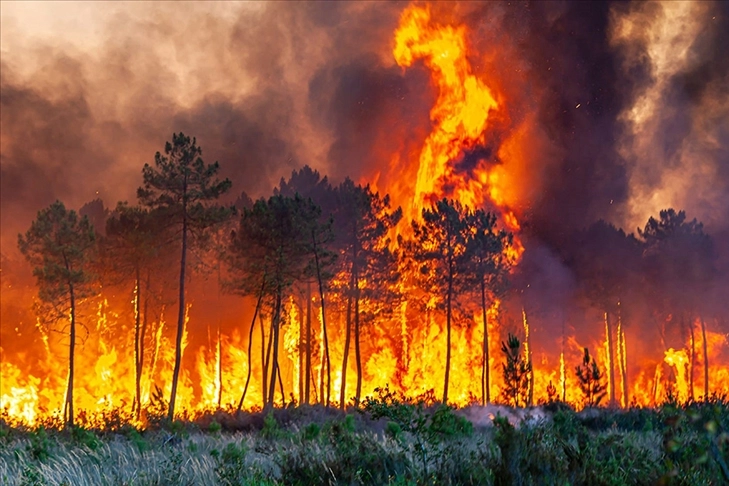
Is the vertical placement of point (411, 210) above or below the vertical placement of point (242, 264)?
above

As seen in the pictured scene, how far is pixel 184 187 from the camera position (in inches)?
1212

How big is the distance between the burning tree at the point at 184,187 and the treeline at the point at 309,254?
0.05m

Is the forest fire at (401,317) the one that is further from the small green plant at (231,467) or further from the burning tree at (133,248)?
the small green plant at (231,467)

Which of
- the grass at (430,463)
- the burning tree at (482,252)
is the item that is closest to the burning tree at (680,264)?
the burning tree at (482,252)

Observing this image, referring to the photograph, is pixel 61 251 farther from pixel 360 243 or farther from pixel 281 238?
pixel 360 243

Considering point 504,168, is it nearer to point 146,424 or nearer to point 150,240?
point 150,240

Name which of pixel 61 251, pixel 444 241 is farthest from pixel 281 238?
pixel 61 251

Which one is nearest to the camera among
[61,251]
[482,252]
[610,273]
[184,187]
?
[184,187]

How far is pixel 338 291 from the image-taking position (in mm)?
38344

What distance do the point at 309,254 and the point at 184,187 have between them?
26.2 ft

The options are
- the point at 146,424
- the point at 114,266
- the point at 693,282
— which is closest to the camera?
the point at 146,424

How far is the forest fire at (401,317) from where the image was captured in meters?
38.5

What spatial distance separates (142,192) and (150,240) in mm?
5241

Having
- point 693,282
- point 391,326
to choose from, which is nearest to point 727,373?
point 693,282
